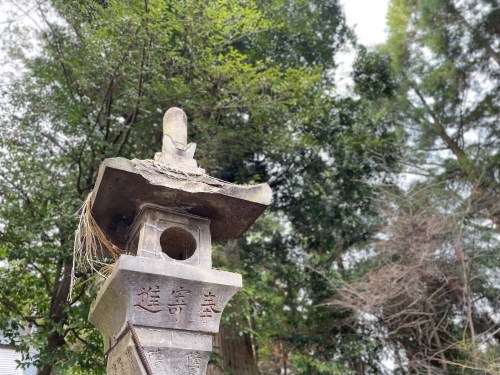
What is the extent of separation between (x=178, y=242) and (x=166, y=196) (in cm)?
56

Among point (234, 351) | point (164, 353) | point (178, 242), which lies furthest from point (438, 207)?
point (164, 353)

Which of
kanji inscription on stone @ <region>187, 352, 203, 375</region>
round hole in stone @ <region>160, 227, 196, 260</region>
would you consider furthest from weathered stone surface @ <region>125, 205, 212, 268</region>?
kanji inscription on stone @ <region>187, 352, 203, 375</region>

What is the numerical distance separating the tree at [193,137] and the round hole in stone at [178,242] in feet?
6.73

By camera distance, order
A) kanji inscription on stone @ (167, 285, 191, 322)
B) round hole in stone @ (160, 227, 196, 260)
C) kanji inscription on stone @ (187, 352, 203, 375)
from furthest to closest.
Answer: round hole in stone @ (160, 227, 196, 260) → kanji inscription on stone @ (167, 285, 191, 322) → kanji inscription on stone @ (187, 352, 203, 375)

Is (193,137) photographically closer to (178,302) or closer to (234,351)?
(234,351)

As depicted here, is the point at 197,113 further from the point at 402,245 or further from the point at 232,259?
the point at 402,245

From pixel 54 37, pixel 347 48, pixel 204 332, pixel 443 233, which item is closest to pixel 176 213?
pixel 204 332

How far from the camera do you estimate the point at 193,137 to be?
22.3ft

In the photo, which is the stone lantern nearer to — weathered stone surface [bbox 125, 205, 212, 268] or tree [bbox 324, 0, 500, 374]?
weathered stone surface [bbox 125, 205, 212, 268]

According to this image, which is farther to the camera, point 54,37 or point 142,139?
point 142,139

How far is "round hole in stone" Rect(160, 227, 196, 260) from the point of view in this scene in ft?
10.3

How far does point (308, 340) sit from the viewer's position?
780cm

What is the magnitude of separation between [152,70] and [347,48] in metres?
5.85

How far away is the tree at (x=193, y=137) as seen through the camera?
525cm
